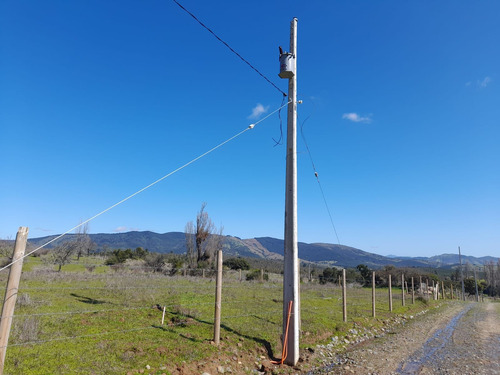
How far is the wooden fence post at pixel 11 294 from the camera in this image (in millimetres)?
3828

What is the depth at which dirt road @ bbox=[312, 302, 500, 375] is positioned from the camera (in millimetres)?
6684

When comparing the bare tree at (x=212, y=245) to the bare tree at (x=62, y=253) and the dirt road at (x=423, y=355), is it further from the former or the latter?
the dirt road at (x=423, y=355)

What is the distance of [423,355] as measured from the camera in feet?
26.3

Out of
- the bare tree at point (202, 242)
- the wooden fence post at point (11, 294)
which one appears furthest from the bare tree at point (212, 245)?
the wooden fence post at point (11, 294)

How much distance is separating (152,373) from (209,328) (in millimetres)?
2823

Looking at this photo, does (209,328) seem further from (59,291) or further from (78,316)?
(59,291)

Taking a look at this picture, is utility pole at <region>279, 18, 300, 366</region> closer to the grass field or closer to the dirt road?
the grass field

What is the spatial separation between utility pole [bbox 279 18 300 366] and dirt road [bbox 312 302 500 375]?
841mm

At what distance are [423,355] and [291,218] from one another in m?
4.99

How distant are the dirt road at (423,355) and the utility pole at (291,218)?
0.84 metres

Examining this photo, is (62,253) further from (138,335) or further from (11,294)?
(11,294)

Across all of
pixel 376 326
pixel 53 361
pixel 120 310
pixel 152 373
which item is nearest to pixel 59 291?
pixel 120 310

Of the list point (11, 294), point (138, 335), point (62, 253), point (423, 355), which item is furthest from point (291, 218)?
point (62, 253)

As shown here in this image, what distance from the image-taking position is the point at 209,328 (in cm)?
766
